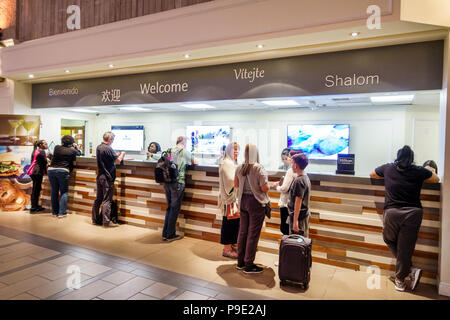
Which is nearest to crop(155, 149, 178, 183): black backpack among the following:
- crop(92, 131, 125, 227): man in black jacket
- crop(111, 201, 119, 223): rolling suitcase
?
crop(92, 131, 125, 227): man in black jacket

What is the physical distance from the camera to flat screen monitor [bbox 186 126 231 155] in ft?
26.4

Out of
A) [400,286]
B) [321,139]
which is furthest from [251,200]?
[321,139]

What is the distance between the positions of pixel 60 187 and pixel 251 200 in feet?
13.8

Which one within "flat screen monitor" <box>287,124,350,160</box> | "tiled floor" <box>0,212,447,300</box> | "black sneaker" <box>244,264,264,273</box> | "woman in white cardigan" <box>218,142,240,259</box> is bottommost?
"tiled floor" <box>0,212,447,300</box>

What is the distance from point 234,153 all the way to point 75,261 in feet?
7.59

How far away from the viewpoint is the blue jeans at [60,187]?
5.91 m

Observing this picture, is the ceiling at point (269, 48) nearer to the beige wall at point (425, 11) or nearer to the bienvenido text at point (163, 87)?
the beige wall at point (425, 11)

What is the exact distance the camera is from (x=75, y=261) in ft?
12.5

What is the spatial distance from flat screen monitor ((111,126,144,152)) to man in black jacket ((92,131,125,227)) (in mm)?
3834

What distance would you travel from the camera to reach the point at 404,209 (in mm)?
3186

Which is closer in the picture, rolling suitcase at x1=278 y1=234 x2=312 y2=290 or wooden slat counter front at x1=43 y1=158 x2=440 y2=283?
rolling suitcase at x1=278 y1=234 x2=312 y2=290

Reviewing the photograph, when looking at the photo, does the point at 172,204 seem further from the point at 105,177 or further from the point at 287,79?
the point at 287,79

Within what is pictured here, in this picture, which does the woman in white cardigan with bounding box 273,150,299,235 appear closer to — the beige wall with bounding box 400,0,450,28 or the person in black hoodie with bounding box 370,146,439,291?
the person in black hoodie with bounding box 370,146,439,291
